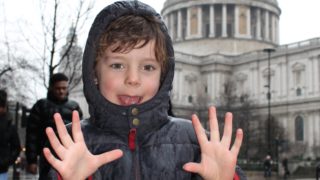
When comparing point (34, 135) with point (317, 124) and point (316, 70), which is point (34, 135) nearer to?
point (317, 124)

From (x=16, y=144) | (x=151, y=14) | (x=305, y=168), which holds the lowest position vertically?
(x=305, y=168)

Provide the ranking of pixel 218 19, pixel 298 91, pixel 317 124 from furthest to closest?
pixel 218 19, pixel 298 91, pixel 317 124

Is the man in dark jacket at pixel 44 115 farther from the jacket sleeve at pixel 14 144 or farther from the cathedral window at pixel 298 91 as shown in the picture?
the cathedral window at pixel 298 91

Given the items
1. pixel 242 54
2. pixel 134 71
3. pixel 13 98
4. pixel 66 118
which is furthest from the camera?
pixel 242 54

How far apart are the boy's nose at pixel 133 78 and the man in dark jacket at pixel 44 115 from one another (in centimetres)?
381

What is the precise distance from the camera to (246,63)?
78.2 metres

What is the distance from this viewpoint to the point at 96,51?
2.54m

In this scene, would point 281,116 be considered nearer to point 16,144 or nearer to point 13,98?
point 13,98

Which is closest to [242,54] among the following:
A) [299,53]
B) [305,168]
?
[299,53]

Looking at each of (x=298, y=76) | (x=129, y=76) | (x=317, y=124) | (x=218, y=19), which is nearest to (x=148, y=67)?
(x=129, y=76)

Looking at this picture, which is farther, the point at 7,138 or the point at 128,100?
Result: the point at 7,138

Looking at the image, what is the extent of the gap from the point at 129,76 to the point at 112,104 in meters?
0.14

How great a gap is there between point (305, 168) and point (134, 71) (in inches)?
1497

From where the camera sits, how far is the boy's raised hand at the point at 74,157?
2.14 metres
